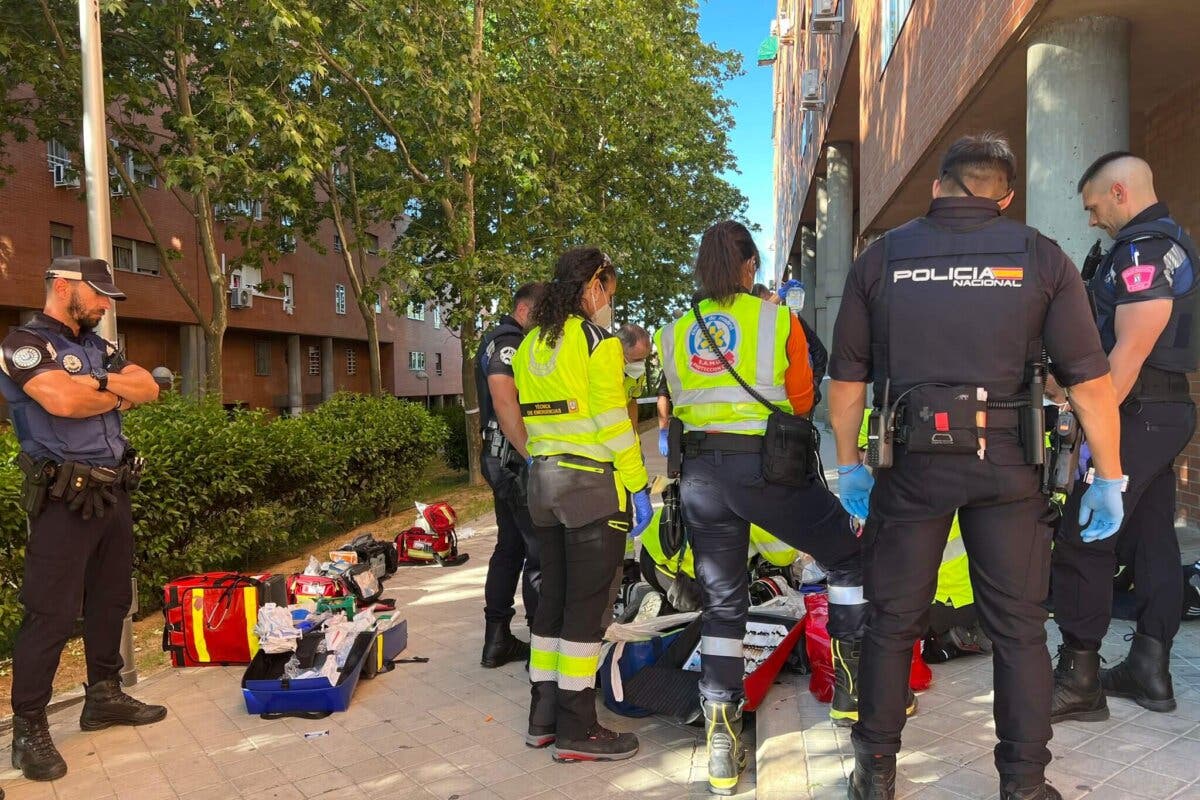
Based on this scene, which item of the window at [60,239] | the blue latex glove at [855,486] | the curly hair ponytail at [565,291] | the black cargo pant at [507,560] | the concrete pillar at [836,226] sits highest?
the window at [60,239]

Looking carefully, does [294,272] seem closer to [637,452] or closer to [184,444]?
[184,444]

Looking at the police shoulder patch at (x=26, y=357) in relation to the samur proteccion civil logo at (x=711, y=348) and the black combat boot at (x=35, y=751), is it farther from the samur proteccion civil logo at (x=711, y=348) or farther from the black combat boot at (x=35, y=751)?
the samur proteccion civil logo at (x=711, y=348)

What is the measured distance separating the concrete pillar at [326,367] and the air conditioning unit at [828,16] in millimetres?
24541

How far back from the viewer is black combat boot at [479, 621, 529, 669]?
4859 millimetres

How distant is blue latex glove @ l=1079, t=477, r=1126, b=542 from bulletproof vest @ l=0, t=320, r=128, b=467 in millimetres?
4005

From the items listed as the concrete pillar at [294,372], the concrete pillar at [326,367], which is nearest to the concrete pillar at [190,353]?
the concrete pillar at [294,372]

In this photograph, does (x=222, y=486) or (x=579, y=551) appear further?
(x=222, y=486)

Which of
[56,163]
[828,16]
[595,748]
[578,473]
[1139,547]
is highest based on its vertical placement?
[828,16]

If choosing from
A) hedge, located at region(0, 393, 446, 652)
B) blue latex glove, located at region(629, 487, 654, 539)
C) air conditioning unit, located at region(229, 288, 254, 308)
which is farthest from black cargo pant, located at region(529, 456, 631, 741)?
air conditioning unit, located at region(229, 288, 254, 308)

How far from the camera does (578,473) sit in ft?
11.4

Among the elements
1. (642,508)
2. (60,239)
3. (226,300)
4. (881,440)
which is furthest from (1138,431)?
(226,300)

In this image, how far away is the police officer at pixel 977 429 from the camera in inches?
102

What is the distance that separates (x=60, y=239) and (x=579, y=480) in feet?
74.2

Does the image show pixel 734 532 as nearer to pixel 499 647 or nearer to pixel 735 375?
pixel 735 375
